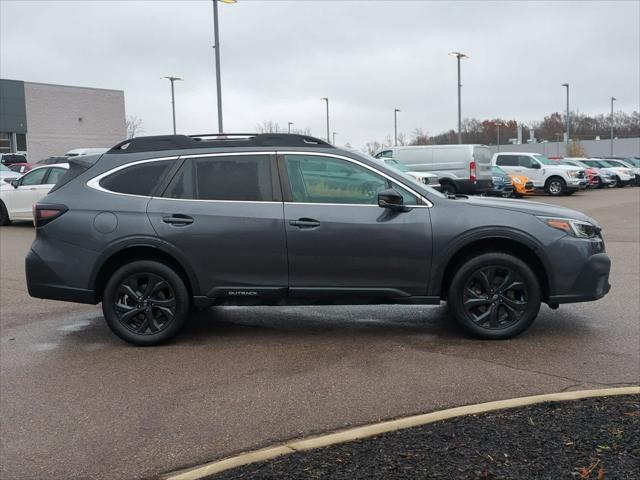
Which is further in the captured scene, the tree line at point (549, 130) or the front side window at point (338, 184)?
the tree line at point (549, 130)

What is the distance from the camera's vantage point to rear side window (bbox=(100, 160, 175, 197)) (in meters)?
6.05

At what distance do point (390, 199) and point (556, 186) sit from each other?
84.0 feet

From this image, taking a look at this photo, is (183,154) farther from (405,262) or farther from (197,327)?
(405,262)

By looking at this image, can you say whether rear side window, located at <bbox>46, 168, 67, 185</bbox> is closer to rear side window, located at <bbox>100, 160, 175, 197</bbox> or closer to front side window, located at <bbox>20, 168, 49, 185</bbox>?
front side window, located at <bbox>20, 168, 49, 185</bbox>

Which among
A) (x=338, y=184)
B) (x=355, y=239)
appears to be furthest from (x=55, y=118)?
(x=355, y=239)

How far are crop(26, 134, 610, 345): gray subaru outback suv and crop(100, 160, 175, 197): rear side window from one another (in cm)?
1

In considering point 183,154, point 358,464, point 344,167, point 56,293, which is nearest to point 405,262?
point 344,167

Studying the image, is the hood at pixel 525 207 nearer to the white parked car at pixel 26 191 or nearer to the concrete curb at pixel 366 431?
the concrete curb at pixel 366 431

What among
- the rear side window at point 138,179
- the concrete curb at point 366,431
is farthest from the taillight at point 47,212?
the concrete curb at point 366,431

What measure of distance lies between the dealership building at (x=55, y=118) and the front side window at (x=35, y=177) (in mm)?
40434

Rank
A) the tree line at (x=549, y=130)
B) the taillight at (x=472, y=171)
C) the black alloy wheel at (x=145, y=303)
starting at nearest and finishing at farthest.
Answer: the black alloy wheel at (x=145, y=303)
the taillight at (x=472, y=171)
the tree line at (x=549, y=130)

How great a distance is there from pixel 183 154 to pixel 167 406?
8.02 feet

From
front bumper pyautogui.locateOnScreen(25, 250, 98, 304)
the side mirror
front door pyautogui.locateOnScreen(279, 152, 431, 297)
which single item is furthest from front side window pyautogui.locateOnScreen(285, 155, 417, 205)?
front bumper pyautogui.locateOnScreen(25, 250, 98, 304)

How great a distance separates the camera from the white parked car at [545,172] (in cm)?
2894
